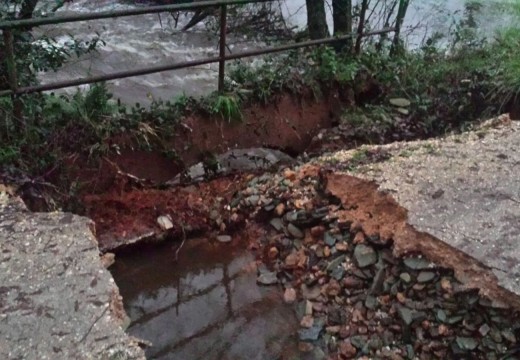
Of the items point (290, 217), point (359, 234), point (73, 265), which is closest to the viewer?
point (73, 265)

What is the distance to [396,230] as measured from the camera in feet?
12.1

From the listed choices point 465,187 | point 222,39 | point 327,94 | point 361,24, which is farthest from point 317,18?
point 465,187

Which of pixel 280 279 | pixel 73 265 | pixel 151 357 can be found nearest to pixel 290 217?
pixel 280 279

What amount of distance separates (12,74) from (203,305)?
72.6 inches

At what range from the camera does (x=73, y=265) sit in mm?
2967

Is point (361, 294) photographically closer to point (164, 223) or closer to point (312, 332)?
point (312, 332)

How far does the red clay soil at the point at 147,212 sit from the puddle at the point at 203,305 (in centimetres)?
12

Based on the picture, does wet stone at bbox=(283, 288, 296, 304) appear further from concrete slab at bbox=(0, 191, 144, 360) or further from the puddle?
concrete slab at bbox=(0, 191, 144, 360)

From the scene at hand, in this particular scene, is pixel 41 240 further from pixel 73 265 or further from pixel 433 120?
pixel 433 120

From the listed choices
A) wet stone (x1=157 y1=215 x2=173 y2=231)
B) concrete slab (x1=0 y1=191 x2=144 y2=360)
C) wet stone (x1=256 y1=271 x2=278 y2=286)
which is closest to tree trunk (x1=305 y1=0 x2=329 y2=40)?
wet stone (x1=157 y1=215 x2=173 y2=231)

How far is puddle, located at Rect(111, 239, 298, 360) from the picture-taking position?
3.55 meters

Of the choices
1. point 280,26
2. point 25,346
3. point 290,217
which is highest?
point 280,26

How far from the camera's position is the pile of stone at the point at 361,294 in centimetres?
328

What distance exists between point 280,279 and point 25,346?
1.89 m
